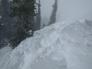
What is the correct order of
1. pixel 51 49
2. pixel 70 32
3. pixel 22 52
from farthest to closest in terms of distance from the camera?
pixel 22 52, pixel 70 32, pixel 51 49

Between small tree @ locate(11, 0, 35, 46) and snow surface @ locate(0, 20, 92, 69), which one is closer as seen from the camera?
snow surface @ locate(0, 20, 92, 69)

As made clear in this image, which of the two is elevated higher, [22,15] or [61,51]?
[61,51]

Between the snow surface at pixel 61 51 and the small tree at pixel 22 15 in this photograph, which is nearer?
the snow surface at pixel 61 51

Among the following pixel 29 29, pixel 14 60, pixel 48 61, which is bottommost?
pixel 29 29

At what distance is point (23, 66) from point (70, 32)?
288 centimetres

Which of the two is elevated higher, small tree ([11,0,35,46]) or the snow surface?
the snow surface

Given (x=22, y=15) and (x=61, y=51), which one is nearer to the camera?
(x=61, y=51)

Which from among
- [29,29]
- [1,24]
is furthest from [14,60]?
[1,24]

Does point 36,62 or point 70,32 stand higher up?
point 70,32

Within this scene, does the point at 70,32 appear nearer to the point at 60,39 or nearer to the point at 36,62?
the point at 60,39

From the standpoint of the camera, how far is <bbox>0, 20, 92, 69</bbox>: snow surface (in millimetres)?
7465

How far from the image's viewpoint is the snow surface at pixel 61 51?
746 centimetres

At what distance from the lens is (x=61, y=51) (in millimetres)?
8164

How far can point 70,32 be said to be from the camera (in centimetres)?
942
